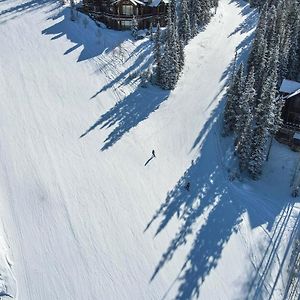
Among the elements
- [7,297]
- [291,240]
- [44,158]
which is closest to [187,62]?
[44,158]

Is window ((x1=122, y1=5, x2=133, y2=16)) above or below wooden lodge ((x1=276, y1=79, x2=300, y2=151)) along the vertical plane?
above

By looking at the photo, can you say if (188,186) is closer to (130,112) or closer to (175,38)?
(130,112)

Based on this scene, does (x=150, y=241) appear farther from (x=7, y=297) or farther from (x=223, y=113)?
(x=223, y=113)

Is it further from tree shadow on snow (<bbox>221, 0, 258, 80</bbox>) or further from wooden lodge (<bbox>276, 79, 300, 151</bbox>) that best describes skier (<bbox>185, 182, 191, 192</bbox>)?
tree shadow on snow (<bbox>221, 0, 258, 80</bbox>)

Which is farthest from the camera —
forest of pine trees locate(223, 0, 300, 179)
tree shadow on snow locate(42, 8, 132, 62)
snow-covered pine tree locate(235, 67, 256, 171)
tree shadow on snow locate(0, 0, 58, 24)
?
tree shadow on snow locate(0, 0, 58, 24)

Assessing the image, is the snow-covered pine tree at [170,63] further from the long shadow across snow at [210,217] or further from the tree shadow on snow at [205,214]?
the tree shadow on snow at [205,214]

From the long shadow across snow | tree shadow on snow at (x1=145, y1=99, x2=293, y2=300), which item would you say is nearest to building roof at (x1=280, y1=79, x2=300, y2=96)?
the long shadow across snow
